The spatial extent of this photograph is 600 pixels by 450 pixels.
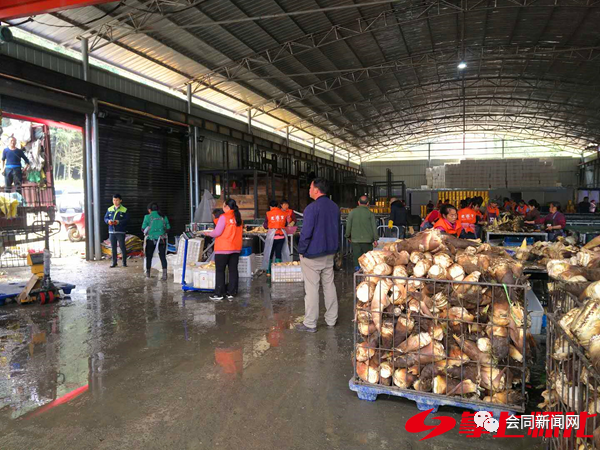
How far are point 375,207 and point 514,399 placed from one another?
1863cm

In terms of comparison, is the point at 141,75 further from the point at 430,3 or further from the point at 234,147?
the point at 430,3

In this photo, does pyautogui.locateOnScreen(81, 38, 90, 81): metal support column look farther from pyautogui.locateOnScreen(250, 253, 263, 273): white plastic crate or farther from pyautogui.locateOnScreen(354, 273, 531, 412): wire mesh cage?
pyautogui.locateOnScreen(354, 273, 531, 412): wire mesh cage

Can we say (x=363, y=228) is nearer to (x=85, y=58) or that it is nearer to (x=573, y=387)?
(x=573, y=387)

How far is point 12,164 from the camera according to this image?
1002cm

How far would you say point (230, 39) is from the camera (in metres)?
14.3

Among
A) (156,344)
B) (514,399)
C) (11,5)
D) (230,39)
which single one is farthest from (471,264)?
(230,39)

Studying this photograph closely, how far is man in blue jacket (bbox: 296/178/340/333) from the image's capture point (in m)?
5.34

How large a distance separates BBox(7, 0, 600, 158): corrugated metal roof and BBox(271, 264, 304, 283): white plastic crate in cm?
719

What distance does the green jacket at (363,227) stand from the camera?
25.0 feet

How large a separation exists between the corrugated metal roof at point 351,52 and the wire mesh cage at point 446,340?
9.92 meters

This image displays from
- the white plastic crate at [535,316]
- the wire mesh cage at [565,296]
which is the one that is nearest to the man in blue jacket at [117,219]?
the white plastic crate at [535,316]

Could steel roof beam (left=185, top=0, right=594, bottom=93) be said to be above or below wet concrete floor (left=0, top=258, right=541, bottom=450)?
above

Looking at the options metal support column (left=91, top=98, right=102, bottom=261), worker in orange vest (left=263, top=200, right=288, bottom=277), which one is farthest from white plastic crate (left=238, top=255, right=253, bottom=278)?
metal support column (left=91, top=98, right=102, bottom=261)

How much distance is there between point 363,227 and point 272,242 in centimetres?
263
